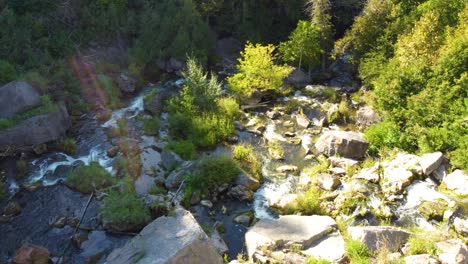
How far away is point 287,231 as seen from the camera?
1314 cm

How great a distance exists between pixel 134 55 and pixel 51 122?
1117 cm

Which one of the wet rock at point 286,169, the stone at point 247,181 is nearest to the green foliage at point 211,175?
the stone at point 247,181

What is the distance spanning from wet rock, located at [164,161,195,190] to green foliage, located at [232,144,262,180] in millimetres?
2395

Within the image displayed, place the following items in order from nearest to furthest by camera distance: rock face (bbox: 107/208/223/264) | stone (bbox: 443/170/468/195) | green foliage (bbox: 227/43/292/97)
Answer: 1. rock face (bbox: 107/208/223/264)
2. stone (bbox: 443/170/468/195)
3. green foliage (bbox: 227/43/292/97)

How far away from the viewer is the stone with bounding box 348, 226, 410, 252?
38.4 ft

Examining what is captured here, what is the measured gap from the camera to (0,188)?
52.7 ft

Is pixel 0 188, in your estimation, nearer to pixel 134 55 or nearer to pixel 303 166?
pixel 303 166


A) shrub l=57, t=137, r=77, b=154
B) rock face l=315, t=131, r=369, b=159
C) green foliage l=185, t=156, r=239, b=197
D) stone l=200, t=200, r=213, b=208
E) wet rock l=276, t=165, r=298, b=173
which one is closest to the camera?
stone l=200, t=200, r=213, b=208

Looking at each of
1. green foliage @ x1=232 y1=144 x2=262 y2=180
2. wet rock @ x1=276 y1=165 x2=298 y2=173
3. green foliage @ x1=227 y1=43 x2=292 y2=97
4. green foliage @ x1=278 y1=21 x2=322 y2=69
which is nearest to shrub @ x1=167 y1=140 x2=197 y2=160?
green foliage @ x1=232 y1=144 x2=262 y2=180

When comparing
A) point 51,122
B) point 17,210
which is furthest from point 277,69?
point 17,210

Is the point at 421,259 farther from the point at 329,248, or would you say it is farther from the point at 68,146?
the point at 68,146

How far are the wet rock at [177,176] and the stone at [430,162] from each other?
32.1ft

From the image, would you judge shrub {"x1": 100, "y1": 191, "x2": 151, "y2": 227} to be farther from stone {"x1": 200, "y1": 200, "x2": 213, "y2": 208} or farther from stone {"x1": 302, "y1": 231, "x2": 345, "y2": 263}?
stone {"x1": 302, "y1": 231, "x2": 345, "y2": 263}

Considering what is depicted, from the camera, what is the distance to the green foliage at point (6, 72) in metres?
22.0
